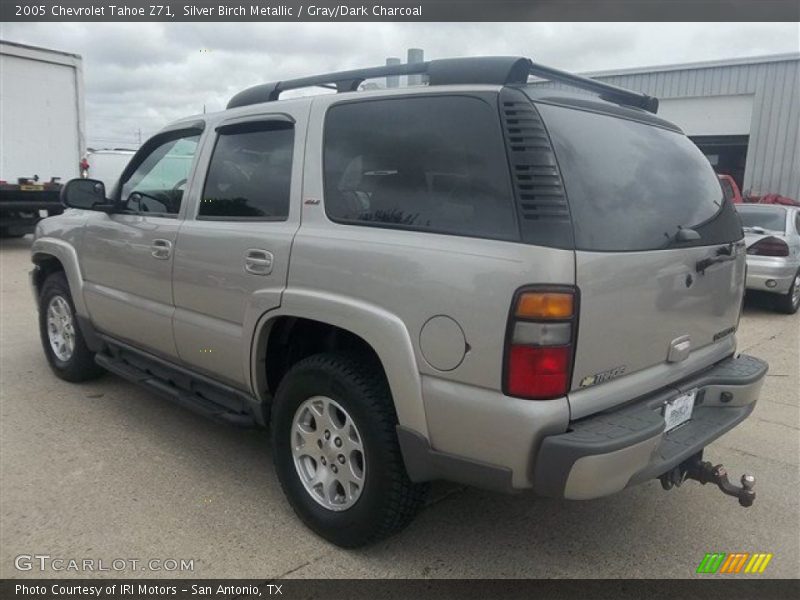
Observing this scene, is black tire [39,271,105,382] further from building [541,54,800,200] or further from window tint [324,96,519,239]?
building [541,54,800,200]

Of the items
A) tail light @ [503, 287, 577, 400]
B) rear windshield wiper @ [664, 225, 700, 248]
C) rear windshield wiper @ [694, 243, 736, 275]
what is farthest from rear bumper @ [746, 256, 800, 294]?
tail light @ [503, 287, 577, 400]

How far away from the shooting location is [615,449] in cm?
219

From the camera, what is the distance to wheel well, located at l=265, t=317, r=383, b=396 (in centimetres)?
291

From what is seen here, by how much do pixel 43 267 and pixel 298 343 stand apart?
10.3 ft

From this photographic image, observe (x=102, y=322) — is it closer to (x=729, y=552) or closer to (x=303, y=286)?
(x=303, y=286)

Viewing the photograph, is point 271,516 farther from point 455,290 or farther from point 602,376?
point 602,376

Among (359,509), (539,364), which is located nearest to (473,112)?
(539,364)

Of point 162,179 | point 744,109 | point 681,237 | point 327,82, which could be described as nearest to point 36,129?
point 162,179

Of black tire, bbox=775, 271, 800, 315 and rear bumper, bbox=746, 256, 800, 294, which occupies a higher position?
rear bumper, bbox=746, 256, 800, 294

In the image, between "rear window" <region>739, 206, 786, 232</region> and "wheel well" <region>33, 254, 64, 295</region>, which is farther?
"rear window" <region>739, 206, 786, 232</region>

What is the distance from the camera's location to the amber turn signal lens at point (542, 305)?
85.1 inches

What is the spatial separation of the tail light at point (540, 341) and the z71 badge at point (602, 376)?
134 mm

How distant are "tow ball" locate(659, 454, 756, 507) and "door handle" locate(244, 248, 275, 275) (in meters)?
1.96

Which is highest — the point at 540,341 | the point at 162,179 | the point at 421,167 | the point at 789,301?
the point at 421,167
